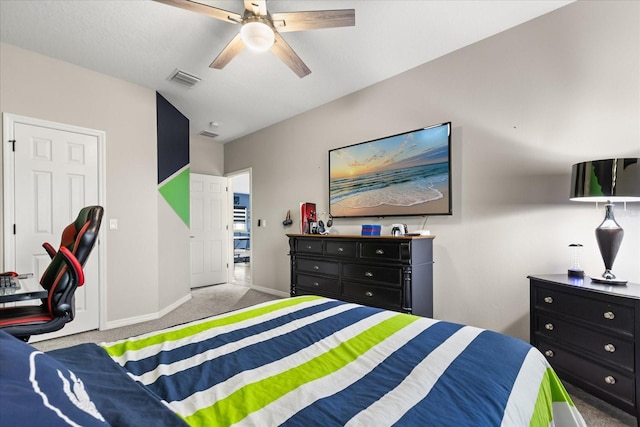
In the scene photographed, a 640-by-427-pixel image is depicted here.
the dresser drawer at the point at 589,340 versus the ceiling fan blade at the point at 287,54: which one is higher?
the ceiling fan blade at the point at 287,54

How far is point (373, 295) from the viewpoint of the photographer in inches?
109

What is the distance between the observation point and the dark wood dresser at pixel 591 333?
1583mm

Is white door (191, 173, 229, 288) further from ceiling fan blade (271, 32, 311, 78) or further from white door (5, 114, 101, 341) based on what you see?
ceiling fan blade (271, 32, 311, 78)

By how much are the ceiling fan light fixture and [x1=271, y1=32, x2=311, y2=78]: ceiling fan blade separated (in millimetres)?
107

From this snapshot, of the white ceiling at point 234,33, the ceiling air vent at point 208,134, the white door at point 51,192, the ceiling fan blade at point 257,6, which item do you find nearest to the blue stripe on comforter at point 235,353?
the ceiling fan blade at point 257,6

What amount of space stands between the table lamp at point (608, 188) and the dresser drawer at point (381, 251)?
1.30 meters

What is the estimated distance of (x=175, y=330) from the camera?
4.09 ft

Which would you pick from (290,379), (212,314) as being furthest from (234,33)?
(212,314)

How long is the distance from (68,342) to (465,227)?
393 centimetres

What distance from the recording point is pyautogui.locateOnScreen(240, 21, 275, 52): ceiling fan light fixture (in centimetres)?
197

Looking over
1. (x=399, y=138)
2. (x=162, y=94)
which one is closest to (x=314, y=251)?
(x=399, y=138)

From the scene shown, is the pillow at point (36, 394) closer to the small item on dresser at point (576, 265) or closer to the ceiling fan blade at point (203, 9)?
the ceiling fan blade at point (203, 9)

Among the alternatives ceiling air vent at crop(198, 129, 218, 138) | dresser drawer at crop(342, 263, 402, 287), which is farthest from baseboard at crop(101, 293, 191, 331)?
ceiling air vent at crop(198, 129, 218, 138)

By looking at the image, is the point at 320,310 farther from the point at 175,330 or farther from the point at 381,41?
the point at 381,41
